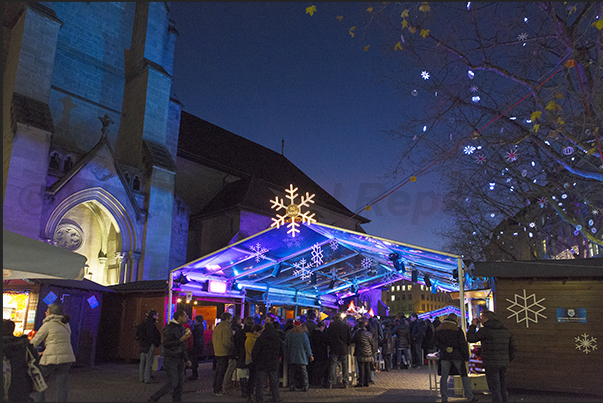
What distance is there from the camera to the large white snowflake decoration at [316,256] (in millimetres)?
13031

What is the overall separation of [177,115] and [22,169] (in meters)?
9.78

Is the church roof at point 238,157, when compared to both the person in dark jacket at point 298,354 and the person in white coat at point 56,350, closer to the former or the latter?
the person in dark jacket at point 298,354

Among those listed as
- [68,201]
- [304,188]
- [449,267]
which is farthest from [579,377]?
[304,188]

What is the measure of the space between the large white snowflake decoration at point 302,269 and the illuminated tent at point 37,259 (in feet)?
28.1

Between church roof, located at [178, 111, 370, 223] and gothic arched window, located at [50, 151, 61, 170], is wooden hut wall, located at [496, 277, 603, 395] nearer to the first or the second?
gothic arched window, located at [50, 151, 61, 170]

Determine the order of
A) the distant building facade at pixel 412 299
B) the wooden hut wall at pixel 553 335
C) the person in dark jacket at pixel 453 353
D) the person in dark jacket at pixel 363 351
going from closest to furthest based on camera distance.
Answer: the person in dark jacket at pixel 453 353
the wooden hut wall at pixel 553 335
the person in dark jacket at pixel 363 351
the distant building facade at pixel 412 299

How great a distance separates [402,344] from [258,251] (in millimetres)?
5637

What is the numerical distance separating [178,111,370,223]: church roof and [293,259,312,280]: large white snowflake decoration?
1326 cm

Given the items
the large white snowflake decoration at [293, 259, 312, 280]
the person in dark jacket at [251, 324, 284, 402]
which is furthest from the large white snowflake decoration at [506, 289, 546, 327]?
the large white snowflake decoration at [293, 259, 312, 280]

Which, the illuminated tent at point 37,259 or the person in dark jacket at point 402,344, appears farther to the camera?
the person in dark jacket at point 402,344

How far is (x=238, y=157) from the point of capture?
3419 centimetres

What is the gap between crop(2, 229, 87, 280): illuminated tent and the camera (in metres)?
5.57

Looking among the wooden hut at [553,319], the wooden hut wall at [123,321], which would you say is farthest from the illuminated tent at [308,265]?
the wooden hut wall at [123,321]

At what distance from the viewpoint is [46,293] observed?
12422mm
